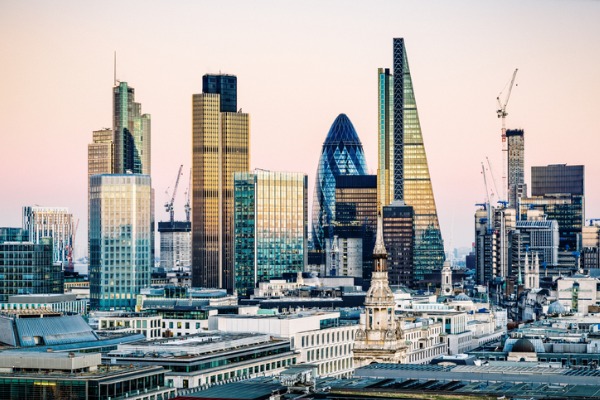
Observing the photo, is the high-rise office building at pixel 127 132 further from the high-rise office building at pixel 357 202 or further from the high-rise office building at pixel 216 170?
the high-rise office building at pixel 357 202

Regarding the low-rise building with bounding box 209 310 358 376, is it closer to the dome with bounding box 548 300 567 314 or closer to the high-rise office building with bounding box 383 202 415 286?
the dome with bounding box 548 300 567 314

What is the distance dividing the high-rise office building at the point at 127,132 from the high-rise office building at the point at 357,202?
54.9ft

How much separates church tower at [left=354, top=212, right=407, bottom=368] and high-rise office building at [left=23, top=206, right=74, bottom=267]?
65.5 meters

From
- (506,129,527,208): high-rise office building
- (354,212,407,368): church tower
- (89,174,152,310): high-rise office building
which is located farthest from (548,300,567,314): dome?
(506,129,527,208): high-rise office building

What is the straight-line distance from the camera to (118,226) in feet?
302

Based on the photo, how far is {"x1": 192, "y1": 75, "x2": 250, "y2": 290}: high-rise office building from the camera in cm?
12606

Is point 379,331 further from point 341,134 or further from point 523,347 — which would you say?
point 341,134

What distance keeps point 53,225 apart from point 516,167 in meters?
59.0

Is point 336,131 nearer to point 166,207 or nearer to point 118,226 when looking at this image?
point 166,207

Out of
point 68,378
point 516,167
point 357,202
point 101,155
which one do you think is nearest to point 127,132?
point 101,155

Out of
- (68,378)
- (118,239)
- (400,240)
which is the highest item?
(400,240)

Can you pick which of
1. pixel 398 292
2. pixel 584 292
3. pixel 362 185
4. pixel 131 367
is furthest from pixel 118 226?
pixel 362 185

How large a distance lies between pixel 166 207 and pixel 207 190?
51.5 meters

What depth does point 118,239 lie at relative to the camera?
91750 mm
